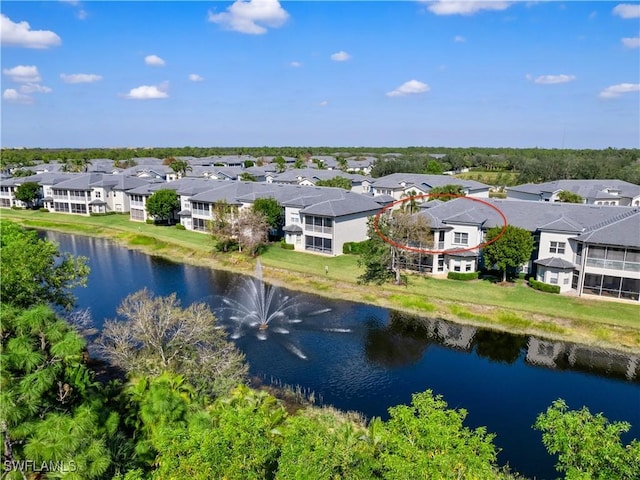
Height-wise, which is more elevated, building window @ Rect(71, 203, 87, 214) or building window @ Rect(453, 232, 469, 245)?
building window @ Rect(453, 232, 469, 245)

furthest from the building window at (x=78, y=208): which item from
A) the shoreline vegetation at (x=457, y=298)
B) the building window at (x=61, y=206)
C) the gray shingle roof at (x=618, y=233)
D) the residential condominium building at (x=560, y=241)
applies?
the gray shingle roof at (x=618, y=233)

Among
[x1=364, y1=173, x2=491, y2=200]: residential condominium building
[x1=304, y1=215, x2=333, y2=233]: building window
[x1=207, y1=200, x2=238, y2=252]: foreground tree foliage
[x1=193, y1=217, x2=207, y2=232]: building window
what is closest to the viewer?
[x1=304, y1=215, x2=333, y2=233]: building window

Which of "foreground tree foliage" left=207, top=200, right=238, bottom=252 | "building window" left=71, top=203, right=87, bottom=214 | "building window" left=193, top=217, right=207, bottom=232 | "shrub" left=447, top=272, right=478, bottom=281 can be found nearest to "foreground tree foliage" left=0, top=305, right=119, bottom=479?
"shrub" left=447, top=272, right=478, bottom=281

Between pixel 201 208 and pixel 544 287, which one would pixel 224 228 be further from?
pixel 544 287

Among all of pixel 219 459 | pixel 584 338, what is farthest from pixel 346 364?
pixel 219 459

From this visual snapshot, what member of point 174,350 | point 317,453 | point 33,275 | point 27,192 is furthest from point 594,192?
point 27,192

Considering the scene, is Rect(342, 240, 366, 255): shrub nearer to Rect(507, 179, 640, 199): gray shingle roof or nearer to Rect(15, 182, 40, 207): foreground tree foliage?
Rect(507, 179, 640, 199): gray shingle roof

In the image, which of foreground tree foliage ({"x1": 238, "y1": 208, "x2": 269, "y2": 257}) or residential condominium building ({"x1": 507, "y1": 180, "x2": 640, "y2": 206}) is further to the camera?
residential condominium building ({"x1": 507, "y1": 180, "x2": 640, "y2": 206})
